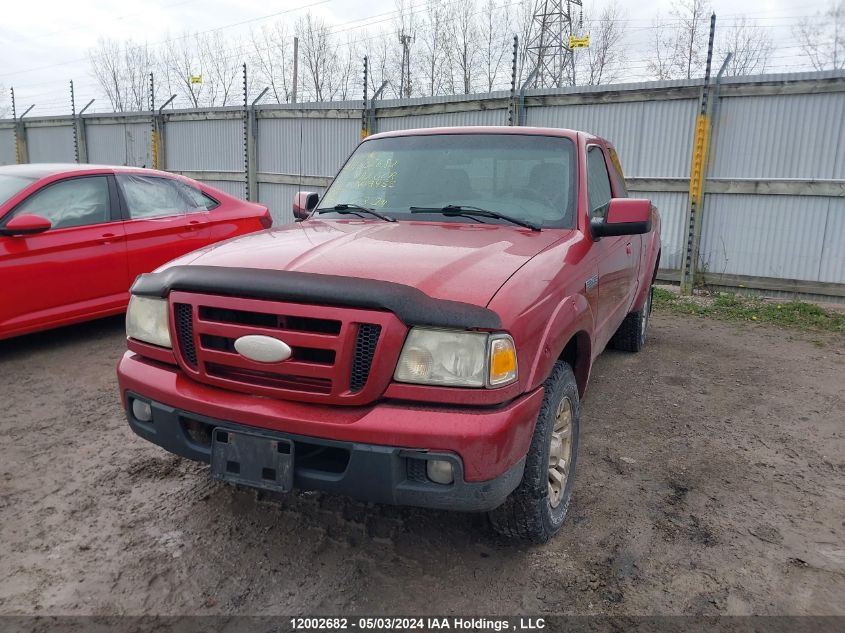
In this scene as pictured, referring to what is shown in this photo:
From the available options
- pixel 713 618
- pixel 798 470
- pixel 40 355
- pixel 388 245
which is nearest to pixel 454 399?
pixel 388 245

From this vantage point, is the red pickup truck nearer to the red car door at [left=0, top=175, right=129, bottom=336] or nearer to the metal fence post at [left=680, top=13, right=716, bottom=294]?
the red car door at [left=0, top=175, right=129, bottom=336]

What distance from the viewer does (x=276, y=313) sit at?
219cm

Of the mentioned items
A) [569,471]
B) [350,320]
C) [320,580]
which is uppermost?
[350,320]

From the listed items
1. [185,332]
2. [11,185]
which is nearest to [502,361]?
[185,332]

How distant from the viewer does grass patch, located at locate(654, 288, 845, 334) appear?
22.9ft

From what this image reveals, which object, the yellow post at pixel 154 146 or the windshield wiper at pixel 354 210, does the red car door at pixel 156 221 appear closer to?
the windshield wiper at pixel 354 210

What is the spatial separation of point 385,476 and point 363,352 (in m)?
0.41

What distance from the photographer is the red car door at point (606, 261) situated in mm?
3406

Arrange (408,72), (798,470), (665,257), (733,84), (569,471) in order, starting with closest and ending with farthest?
1. (569,471)
2. (798,470)
3. (733,84)
4. (665,257)
5. (408,72)

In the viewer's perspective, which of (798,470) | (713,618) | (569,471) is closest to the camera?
(713,618)

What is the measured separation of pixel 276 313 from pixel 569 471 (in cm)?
151

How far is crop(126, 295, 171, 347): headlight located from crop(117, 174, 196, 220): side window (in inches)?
134

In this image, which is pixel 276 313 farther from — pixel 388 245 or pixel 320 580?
pixel 320 580

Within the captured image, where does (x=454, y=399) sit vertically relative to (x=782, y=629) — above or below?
above
